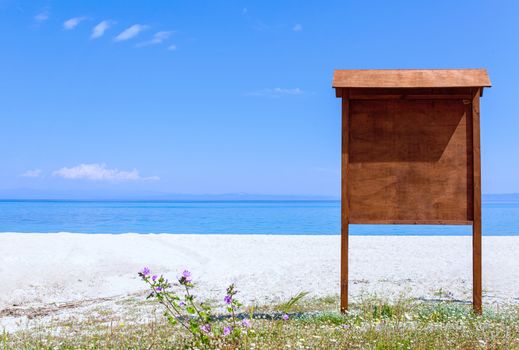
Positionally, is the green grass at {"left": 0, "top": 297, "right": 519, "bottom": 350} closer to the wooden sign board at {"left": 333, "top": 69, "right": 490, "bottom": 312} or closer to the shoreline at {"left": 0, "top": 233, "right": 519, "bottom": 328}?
the wooden sign board at {"left": 333, "top": 69, "right": 490, "bottom": 312}

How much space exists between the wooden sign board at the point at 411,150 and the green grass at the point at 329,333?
815mm

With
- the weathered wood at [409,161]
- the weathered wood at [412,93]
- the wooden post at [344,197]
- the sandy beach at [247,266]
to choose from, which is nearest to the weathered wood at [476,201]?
the weathered wood at [409,161]

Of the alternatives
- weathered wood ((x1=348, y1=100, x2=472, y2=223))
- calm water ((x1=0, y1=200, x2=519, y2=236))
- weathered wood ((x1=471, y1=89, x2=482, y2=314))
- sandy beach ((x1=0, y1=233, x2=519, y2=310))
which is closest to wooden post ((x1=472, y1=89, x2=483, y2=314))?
weathered wood ((x1=471, y1=89, x2=482, y2=314))

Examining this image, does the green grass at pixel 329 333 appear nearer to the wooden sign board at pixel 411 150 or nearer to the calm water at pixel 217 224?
the wooden sign board at pixel 411 150

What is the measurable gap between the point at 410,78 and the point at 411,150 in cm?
109

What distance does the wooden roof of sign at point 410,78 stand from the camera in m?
8.21

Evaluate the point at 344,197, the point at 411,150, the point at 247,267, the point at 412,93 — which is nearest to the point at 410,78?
the point at 412,93

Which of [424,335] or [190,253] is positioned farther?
[190,253]

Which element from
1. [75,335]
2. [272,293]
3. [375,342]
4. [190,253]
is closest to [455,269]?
[272,293]

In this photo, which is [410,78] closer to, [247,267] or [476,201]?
[476,201]

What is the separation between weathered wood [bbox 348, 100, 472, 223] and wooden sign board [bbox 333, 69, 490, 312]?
15 millimetres

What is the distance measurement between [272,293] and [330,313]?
125 inches

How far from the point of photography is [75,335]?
7258 millimetres

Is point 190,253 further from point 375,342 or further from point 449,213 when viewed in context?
point 375,342
